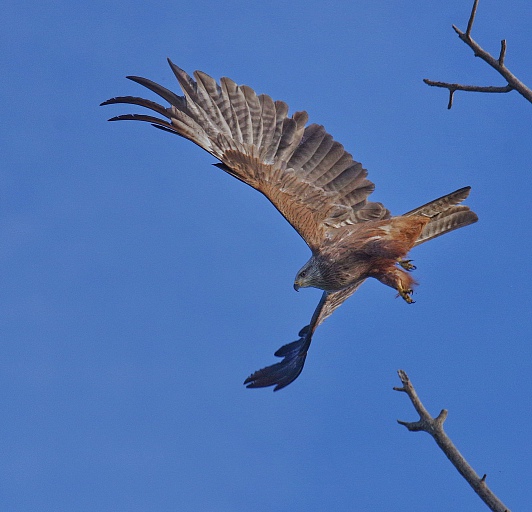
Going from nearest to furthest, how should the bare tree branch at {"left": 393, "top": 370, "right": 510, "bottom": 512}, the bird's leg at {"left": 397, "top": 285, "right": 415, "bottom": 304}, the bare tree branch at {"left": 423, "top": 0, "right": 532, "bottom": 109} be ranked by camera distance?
the bare tree branch at {"left": 393, "top": 370, "right": 510, "bottom": 512}
the bare tree branch at {"left": 423, "top": 0, "right": 532, "bottom": 109}
the bird's leg at {"left": 397, "top": 285, "right": 415, "bottom": 304}

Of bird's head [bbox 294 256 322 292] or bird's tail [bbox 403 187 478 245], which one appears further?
bird's head [bbox 294 256 322 292]

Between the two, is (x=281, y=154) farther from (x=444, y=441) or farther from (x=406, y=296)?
(x=444, y=441)

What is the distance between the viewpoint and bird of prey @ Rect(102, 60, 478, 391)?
9.91 metres

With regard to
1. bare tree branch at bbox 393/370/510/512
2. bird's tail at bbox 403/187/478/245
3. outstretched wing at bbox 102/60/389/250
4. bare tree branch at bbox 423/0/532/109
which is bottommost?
bare tree branch at bbox 393/370/510/512

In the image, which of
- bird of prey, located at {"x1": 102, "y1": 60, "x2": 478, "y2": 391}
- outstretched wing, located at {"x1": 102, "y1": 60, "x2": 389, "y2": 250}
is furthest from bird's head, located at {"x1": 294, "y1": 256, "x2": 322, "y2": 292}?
outstretched wing, located at {"x1": 102, "y1": 60, "x2": 389, "y2": 250}

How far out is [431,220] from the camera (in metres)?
10.1

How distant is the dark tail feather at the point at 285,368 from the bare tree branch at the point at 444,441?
328 cm

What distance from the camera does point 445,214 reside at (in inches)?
394

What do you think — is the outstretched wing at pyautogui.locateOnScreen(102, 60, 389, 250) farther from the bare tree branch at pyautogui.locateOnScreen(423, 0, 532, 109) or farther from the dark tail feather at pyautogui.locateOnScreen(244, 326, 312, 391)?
the bare tree branch at pyautogui.locateOnScreen(423, 0, 532, 109)

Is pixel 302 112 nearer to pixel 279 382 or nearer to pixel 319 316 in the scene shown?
pixel 319 316

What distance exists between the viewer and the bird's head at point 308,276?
10.2 metres

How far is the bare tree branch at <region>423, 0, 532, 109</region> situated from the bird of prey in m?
2.75

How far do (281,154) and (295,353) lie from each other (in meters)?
2.72

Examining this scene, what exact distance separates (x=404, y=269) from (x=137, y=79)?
13.1 ft
